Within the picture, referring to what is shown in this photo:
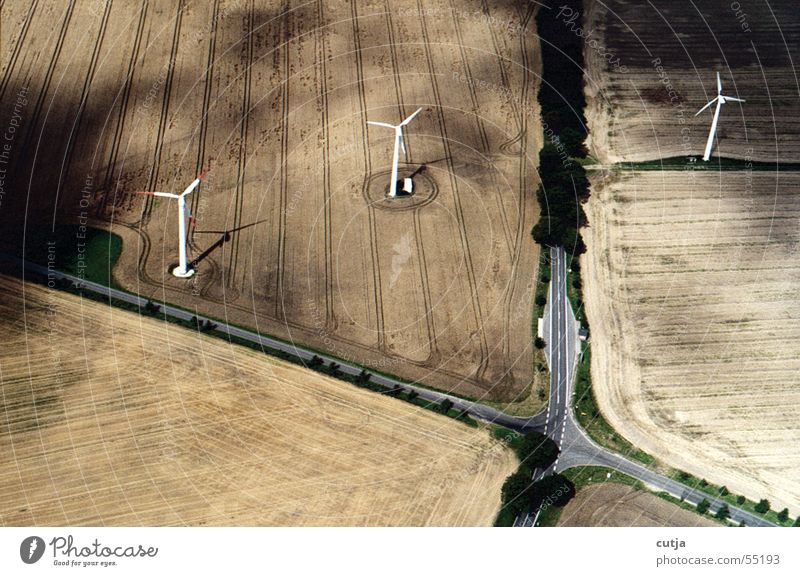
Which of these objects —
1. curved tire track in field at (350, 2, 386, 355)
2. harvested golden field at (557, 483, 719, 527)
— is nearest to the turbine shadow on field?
curved tire track in field at (350, 2, 386, 355)

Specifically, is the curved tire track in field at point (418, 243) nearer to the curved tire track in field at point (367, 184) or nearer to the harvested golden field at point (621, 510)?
the curved tire track in field at point (367, 184)

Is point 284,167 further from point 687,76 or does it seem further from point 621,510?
point 621,510

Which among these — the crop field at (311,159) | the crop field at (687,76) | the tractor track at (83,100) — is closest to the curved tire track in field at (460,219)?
the crop field at (311,159)

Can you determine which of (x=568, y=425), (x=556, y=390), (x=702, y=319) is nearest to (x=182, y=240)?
(x=556, y=390)

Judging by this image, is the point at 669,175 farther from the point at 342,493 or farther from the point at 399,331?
the point at 342,493

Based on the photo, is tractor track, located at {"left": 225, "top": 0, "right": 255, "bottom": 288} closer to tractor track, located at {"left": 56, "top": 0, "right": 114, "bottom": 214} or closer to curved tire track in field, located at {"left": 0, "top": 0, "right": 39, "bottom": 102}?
tractor track, located at {"left": 56, "top": 0, "right": 114, "bottom": 214}

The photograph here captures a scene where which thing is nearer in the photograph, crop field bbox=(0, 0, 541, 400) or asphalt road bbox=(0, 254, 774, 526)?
asphalt road bbox=(0, 254, 774, 526)
